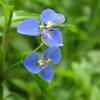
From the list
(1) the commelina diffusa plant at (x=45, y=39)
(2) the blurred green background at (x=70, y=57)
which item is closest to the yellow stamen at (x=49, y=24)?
(1) the commelina diffusa plant at (x=45, y=39)

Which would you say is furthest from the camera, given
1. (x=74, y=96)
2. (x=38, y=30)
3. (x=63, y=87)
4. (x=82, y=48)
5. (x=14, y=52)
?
(x=82, y=48)

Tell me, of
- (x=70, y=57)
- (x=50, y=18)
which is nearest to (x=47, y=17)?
(x=50, y=18)

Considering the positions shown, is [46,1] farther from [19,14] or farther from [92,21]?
[19,14]

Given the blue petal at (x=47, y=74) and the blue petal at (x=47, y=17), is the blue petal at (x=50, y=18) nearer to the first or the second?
the blue petal at (x=47, y=17)

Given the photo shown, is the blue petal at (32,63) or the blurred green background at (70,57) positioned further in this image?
the blurred green background at (70,57)

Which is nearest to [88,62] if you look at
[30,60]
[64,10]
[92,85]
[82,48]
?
[92,85]

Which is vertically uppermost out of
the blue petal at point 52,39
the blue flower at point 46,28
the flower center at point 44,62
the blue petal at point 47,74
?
the blue flower at point 46,28

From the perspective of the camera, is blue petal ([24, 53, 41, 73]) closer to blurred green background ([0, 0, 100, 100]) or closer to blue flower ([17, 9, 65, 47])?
blue flower ([17, 9, 65, 47])

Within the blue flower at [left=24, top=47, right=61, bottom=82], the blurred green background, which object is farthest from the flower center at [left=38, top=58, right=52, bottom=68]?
the blurred green background
